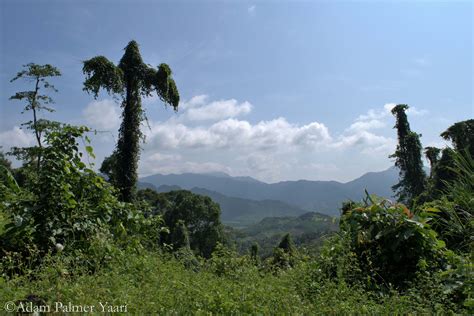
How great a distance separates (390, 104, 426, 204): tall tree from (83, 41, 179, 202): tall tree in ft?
78.5

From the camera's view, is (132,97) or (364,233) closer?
(364,233)

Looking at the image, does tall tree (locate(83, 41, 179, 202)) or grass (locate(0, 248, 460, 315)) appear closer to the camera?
grass (locate(0, 248, 460, 315))

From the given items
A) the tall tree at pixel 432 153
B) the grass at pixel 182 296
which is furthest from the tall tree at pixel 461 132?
the grass at pixel 182 296

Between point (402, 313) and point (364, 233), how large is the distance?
5.32 ft

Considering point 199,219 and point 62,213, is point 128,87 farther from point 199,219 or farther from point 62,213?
point 199,219

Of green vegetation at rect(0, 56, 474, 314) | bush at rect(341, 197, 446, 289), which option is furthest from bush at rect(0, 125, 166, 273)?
bush at rect(341, 197, 446, 289)

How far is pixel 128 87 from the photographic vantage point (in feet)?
42.1

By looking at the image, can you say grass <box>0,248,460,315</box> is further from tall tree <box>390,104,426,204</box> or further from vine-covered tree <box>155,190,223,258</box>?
vine-covered tree <box>155,190,223,258</box>

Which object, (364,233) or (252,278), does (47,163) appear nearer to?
(252,278)

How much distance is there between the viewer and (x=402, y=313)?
312 centimetres

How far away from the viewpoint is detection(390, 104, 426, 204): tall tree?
29.6 meters

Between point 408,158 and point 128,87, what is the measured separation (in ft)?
83.1

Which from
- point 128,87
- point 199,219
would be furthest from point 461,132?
point 199,219

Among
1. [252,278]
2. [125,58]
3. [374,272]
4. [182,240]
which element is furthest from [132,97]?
[182,240]
